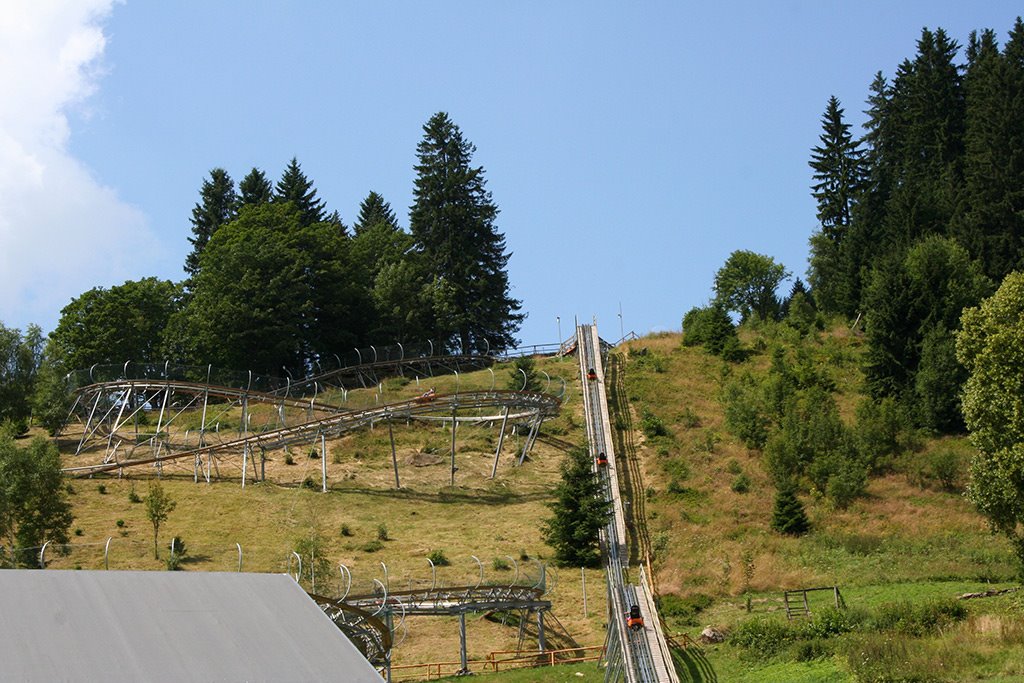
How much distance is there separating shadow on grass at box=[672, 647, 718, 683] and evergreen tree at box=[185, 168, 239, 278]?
234 ft

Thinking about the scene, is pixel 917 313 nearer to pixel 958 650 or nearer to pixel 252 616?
pixel 958 650

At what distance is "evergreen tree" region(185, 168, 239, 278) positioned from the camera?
102750mm

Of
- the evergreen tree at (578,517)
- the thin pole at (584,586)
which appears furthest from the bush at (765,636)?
the evergreen tree at (578,517)

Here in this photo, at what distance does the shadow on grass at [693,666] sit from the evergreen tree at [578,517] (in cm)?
1000

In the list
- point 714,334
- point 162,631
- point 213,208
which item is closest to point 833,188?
point 714,334

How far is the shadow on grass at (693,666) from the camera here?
35.4 m

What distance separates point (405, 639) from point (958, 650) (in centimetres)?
1693

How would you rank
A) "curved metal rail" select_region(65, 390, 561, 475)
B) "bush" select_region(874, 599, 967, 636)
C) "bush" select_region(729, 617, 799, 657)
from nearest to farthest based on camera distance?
1. "bush" select_region(874, 599, 967, 636)
2. "bush" select_region(729, 617, 799, 657)
3. "curved metal rail" select_region(65, 390, 561, 475)

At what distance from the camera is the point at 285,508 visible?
54.6 m

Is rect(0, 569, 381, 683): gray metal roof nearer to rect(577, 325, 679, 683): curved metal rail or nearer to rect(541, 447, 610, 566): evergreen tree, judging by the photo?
rect(577, 325, 679, 683): curved metal rail

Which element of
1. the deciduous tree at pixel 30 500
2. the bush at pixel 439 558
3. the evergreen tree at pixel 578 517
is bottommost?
the bush at pixel 439 558

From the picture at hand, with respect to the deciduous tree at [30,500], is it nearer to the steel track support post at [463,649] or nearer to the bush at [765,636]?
the steel track support post at [463,649]

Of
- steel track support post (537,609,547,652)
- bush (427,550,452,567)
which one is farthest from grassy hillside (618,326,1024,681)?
bush (427,550,452,567)

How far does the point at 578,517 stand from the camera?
4881 centimetres
